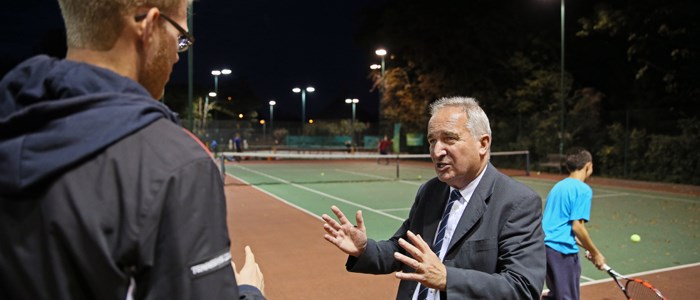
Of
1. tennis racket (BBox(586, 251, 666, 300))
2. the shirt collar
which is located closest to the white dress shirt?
the shirt collar

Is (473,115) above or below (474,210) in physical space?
above

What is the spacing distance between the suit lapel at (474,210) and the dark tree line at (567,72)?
72.6ft

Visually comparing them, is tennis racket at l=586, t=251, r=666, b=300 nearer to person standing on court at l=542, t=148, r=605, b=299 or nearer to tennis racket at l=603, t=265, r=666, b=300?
tennis racket at l=603, t=265, r=666, b=300

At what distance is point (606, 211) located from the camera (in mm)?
13336

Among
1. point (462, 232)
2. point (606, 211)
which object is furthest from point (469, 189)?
point (606, 211)

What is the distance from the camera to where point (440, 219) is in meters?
2.84

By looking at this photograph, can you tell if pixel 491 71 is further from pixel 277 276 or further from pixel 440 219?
pixel 440 219

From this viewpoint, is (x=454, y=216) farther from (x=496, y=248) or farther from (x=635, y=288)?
(x=635, y=288)

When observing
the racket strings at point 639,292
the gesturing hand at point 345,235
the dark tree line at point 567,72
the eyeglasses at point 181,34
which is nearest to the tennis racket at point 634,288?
the racket strings at point 639,292

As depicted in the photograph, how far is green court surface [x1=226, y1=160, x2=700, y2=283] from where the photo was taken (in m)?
8.49

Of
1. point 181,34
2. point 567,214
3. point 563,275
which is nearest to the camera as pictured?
point 181,34

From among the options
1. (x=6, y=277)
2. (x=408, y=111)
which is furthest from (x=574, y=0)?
(x=6, y=277)

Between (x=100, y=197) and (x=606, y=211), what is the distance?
46.7 ft

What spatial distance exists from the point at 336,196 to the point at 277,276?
357 inches
